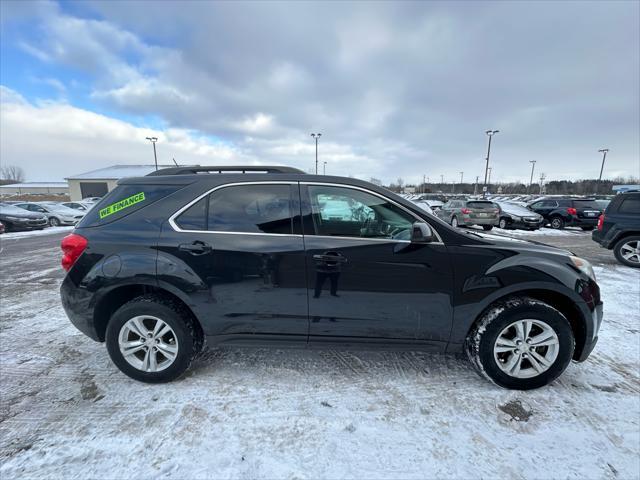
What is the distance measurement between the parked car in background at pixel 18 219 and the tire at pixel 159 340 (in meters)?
16.8

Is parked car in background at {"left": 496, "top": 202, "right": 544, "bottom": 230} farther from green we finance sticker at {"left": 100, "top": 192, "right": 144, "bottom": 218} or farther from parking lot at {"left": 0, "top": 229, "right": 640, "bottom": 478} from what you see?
green we finance sticker at {"left": 100, "top": 192, "right": 144, "bottom": 218}

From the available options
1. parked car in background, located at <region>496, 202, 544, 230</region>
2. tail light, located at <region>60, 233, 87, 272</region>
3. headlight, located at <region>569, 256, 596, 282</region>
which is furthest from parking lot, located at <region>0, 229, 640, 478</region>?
parked car in background, located at <region>496, 202, 544, 230</region>

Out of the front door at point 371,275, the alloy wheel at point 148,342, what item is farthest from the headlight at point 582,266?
the alloy wheel at point 148,342

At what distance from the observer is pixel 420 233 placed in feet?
7.68

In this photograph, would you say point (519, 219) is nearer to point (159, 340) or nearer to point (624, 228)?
point (624, 228)

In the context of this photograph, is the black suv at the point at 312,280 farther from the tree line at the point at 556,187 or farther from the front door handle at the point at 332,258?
the tree line at the point at 556,187

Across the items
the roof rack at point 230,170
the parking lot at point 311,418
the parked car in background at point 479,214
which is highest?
the roof rack at point 230,170

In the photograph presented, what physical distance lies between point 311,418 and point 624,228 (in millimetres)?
8355

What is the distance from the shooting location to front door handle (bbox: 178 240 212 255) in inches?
96.5

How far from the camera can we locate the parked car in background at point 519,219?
13516 mm

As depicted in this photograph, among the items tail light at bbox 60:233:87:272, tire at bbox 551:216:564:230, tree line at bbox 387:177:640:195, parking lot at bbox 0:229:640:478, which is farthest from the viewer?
tree line at bbox 387:177:640:195

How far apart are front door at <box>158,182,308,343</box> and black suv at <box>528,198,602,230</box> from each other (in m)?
16.6

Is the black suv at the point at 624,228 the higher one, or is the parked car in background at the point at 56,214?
the black suv at the point at 624,228

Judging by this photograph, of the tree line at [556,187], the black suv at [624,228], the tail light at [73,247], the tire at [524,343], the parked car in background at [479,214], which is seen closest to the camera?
the tire at [524,343]
